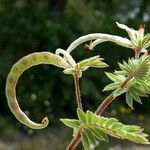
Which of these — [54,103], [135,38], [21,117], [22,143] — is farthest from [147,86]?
[54,103]

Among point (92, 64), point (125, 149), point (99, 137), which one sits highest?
point (92, 64)

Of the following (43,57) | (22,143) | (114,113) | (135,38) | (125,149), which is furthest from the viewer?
(114,113)

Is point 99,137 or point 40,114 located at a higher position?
point 99,137

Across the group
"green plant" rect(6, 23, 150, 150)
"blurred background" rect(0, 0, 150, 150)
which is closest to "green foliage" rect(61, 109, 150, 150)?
"green plant" rect(6, 23, 150, 150)

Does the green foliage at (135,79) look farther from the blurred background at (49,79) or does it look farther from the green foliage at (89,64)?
the blurred background at (49,79)

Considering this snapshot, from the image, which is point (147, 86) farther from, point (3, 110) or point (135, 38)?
point (3, 110)

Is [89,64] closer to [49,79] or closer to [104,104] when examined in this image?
[104,104]

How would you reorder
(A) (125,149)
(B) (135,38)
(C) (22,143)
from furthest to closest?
(A) (125,149)
(C) (22,143)
(B) (135,38)
